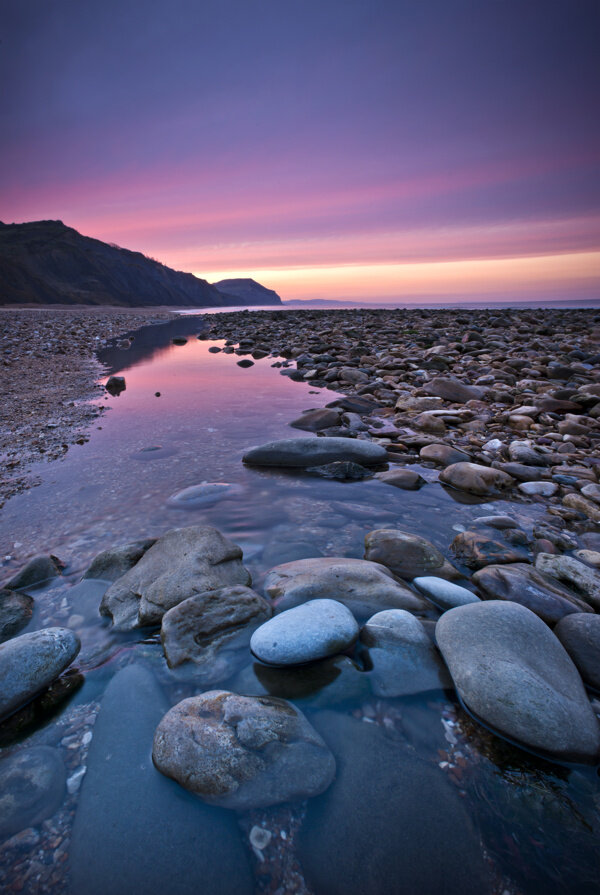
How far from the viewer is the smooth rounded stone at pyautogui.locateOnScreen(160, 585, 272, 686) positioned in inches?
86.0

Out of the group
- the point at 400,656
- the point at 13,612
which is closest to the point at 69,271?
the point at 13,612

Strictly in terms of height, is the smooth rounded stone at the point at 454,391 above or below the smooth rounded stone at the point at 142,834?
above

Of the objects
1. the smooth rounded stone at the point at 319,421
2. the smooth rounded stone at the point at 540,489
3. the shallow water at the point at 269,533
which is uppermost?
the smooth rounded stone at the point at 319,421

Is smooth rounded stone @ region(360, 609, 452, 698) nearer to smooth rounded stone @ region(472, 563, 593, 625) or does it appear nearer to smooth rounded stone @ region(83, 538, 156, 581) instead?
smooth rounded stone @ region(472, 563, 593, 625)

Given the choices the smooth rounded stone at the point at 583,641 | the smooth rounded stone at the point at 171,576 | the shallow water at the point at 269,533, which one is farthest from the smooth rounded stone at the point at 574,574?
the smooth rounded stone at the point at 171,576

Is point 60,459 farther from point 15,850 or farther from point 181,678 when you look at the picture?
point 15,850

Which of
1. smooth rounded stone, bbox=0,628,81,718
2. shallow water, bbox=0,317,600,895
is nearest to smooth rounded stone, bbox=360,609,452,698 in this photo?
shallow water, bbox=0,317,600,895

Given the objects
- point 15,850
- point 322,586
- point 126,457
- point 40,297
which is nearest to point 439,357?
point 126,457

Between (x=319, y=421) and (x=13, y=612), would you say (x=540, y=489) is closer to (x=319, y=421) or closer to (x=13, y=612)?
(x=319, y=421)

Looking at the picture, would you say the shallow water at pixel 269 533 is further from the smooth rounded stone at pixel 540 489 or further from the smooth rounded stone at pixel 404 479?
the smooth rounded stone at pixel 540 489

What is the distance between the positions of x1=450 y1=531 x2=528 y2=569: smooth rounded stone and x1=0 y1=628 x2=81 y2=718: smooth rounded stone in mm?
2634

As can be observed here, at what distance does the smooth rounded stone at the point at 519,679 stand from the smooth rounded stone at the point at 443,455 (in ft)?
9.69

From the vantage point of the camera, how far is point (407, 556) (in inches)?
119

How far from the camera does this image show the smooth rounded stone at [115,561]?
116 inches
